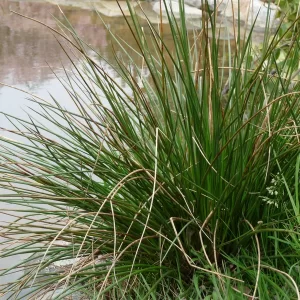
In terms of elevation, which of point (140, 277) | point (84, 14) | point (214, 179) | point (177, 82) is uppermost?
point (177, 82)

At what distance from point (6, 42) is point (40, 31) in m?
0.80

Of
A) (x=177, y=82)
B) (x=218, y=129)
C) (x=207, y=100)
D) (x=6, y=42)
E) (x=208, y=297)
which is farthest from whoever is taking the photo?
(x=6, y=42)

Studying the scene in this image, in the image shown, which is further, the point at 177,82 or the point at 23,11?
the point at 23,11

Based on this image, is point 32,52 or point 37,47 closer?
point 32,52

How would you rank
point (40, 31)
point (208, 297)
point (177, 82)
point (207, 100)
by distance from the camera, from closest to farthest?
point (208, 297) → point (207, 100) → point (177, 82) → point (40, 31)

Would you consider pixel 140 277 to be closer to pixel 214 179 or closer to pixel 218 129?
pixel 214 179

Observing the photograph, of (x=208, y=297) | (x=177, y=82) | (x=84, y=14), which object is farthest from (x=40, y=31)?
(x=208, y=297)

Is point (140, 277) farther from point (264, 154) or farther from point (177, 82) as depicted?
point (177, 82)

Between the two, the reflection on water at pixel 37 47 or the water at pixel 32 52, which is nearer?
the water at pixel 32 52

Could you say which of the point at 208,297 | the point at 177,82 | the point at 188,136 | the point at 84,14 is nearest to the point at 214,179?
the point at 188,136

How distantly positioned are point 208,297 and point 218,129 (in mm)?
400

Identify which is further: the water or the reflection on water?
the reflection on water

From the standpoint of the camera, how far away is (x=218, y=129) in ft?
4.94

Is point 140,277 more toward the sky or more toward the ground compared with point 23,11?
more toward the sky
